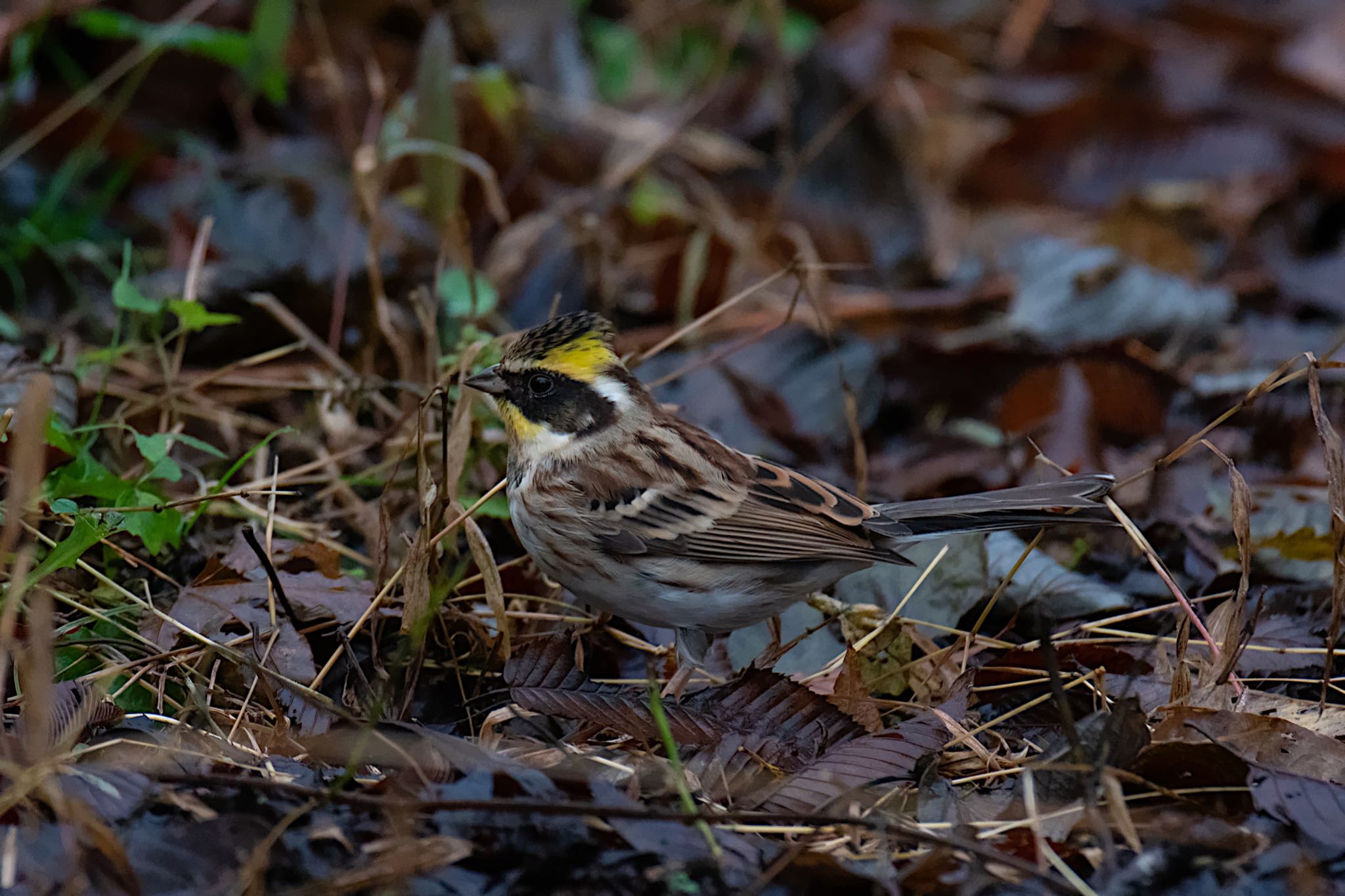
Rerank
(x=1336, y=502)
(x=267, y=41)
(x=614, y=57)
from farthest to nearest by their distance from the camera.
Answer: (x=614, y=57) → (x=267, y=41) → (x=1336, y=502)

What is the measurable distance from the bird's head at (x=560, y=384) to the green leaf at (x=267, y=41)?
8.47 ft

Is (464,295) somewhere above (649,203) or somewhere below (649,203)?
above

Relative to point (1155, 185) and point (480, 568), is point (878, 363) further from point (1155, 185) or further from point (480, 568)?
point (1155, 185)

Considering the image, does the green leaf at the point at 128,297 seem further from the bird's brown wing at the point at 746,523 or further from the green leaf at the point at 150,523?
the bird's brown wing at the point at 746,523

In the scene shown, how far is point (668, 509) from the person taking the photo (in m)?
4.23

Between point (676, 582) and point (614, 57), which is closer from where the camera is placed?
point (676, 582)

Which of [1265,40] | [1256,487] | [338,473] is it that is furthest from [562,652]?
[1265,40]

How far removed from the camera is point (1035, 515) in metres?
4.00

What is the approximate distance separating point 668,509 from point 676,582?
0.89 ft

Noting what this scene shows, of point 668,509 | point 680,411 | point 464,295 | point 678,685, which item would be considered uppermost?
point 464,295

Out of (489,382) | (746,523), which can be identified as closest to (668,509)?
(746,523)

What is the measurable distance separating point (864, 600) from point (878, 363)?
1868 millimetres

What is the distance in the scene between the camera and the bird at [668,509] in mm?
4039

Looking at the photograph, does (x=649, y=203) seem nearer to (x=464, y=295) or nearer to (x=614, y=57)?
(x=614, y=57)
